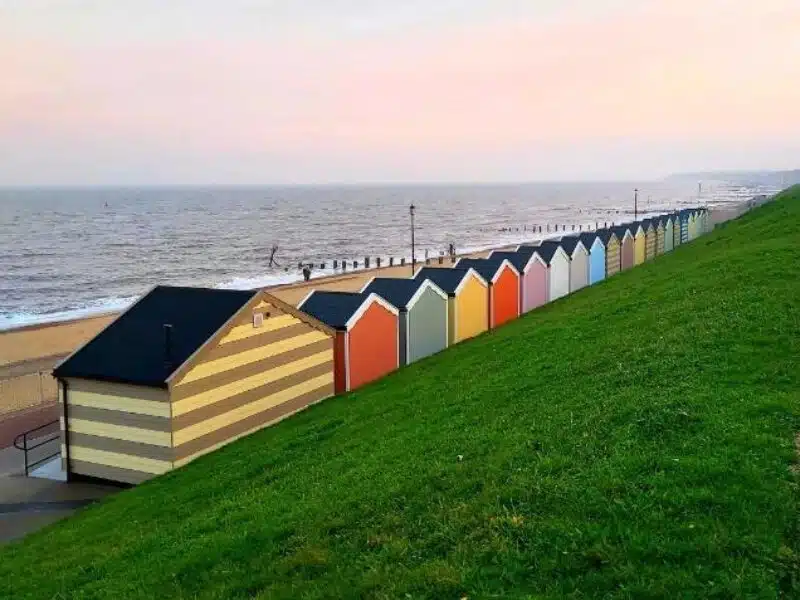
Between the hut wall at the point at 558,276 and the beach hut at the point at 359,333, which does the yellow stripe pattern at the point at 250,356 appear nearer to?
the beach hut at the point at 359,333

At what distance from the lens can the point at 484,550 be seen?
21.0ft

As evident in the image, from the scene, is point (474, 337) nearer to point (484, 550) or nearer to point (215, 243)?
point (484, 550)

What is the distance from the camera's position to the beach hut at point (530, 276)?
93.5 ft

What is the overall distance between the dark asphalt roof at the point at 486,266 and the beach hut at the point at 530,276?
2.04 ft

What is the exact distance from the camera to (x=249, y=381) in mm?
15750

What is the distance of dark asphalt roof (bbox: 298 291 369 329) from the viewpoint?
1895cm

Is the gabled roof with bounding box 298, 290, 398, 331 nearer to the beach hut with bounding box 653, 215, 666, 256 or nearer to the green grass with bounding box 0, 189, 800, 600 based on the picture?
the green grass with bounding box 0, 189, 800, 600

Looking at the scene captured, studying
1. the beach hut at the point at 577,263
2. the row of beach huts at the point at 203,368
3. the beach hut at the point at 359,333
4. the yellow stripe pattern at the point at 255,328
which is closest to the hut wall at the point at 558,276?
the beach hut at the point at 577,263

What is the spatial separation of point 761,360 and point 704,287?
7310mm

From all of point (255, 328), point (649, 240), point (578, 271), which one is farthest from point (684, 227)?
point (255, 328)

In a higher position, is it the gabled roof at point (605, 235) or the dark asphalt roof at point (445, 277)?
the gabled roof at point (605, 235)

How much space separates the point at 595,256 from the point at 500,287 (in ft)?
34.3

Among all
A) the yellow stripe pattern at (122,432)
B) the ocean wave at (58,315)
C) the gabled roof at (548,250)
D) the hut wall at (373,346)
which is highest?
the gabled roof at (548,250)

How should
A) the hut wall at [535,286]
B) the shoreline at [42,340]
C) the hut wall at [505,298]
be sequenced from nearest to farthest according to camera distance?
the hut wall at [505,298], the hut wall at [535,286], the shoreline at [42,340]
